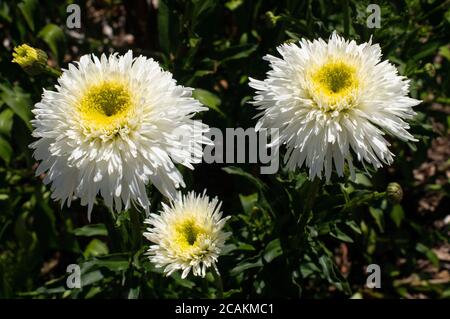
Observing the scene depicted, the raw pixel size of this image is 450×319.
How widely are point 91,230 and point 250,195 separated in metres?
0.98

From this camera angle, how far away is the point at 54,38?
353 centimetres

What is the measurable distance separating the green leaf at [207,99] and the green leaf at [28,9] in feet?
3.62

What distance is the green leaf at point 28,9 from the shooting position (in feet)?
11.2

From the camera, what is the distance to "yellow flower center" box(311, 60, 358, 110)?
2348 mm

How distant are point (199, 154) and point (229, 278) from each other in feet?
3.58

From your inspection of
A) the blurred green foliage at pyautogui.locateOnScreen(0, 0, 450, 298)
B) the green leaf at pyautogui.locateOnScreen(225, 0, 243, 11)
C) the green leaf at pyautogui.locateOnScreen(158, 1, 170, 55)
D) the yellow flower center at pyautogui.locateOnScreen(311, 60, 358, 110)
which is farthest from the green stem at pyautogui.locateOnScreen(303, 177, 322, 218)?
the green leaf at pyautogui.locateOnScreen(225, 0, 243, 11)

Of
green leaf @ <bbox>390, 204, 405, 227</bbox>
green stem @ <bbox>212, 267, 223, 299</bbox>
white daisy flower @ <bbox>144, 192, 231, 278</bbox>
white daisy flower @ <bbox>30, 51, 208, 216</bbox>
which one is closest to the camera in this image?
white daisy flower @ <bbox>30, 51, 208, 216</bbox>

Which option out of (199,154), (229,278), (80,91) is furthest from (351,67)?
(229,278)

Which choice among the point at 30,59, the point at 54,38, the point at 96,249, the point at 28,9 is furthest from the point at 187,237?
the point at 28,9

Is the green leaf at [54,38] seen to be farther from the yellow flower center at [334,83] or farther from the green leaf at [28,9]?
the yellow flower center at [334,83]

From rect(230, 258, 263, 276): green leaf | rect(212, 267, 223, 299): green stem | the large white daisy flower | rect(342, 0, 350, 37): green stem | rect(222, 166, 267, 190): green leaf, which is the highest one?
rect(342, 0, 350, 37): green stem

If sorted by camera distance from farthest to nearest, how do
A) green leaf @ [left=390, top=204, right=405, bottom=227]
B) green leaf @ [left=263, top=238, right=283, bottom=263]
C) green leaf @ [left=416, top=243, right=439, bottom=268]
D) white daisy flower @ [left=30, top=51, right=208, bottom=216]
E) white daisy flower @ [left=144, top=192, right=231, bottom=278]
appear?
green leaf @ [left=416, top=243, right=439, bottom=268] < green leaf @ [left=390, top=204, right=405, bottom=227] < green leaf @ [left=263, top=238, right=283, bottom=263] < white daisy flower @ [left=144, top=192, right=231, bottom=278] < white daisy flower @ [left=30, top=51, right=208, bottom=216]

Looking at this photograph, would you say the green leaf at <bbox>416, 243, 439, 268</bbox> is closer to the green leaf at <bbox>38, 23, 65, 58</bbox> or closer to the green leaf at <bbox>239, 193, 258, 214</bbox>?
the green leaf at <bbox>239, 193, 258, 214</bbox>

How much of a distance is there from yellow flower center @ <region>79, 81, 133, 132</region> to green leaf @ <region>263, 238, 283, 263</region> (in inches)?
39.7
